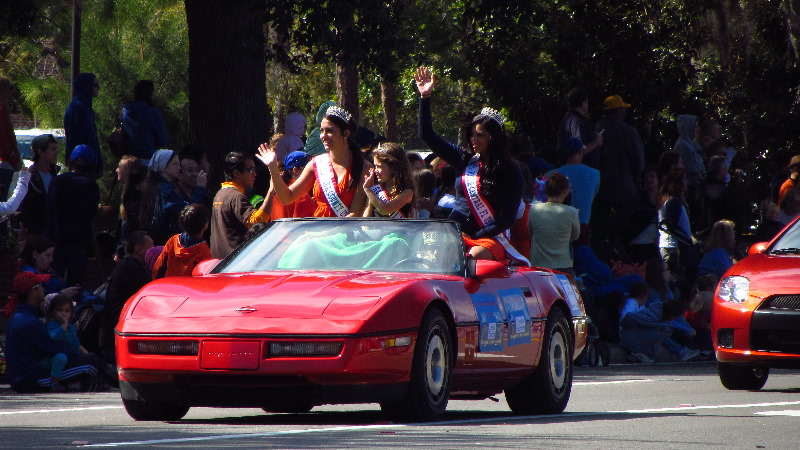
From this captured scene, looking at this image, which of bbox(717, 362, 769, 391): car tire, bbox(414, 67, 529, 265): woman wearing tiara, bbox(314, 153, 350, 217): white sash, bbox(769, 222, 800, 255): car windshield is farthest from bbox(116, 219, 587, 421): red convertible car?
bbox(769, 222, 800, 255): car windshield

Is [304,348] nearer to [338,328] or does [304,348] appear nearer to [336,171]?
[338,328]

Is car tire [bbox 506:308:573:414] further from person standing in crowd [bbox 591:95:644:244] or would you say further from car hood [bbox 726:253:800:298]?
person standing in crowd [bbox 591:95:644:244]

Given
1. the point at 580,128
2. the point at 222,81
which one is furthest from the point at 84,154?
the point at 580,128

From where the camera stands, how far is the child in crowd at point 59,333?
12844 millimetres

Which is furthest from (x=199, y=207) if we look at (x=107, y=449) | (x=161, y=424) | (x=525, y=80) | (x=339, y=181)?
(x=525, y=80)

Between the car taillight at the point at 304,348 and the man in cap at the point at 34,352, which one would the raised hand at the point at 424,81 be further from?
the car taillight at the point at 304,348

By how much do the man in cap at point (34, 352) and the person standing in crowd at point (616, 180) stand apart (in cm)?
760

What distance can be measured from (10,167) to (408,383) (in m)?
8.92

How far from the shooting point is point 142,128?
17.2 meters

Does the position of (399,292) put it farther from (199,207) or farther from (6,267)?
(6,267)

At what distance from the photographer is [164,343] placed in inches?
345

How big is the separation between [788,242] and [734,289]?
2.54 ft

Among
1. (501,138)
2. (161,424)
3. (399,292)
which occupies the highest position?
(501,138)

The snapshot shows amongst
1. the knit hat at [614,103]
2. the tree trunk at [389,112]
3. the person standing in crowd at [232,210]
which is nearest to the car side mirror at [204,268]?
the person standing in crowd at [232,210]
